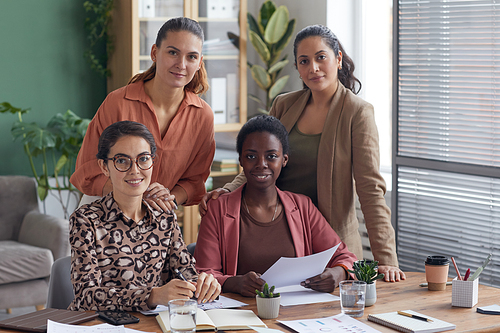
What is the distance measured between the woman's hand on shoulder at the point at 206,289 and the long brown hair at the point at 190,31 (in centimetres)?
90

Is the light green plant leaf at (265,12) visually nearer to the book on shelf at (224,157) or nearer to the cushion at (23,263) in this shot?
the book on shelf at (224,157)

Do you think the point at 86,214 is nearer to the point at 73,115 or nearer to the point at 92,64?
the point at 73,115

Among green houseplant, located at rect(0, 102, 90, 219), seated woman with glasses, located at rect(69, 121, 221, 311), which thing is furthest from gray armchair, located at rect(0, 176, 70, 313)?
seated woman with glasses, located at rect(69, 121, 221, 311)

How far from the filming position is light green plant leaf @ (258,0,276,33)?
4.35 m

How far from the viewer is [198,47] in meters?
2.14

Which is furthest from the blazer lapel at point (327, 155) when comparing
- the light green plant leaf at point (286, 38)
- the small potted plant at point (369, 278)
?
the light green plant leaf at point (286, 38)

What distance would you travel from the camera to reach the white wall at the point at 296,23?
4234 millimetres

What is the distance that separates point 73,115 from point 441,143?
2.52 meters

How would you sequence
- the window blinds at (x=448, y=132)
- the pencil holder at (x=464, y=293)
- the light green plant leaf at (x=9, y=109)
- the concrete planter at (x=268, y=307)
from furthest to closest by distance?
the light green plant leaf at (x=9, y=109) < the window blinds at (x=448, y=132) < the pencil holder at (x=464, y=293) < the concrete planter at (x=268, y=307)

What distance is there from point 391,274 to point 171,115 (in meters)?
1.01

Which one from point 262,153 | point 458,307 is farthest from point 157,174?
point 458,307

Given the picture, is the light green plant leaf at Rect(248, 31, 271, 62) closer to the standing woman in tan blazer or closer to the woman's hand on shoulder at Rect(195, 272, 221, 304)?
the standing woman in tan blazer

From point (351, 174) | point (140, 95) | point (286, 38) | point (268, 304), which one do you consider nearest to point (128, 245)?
point (268, 304)

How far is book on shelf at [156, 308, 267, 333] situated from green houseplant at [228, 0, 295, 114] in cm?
288
